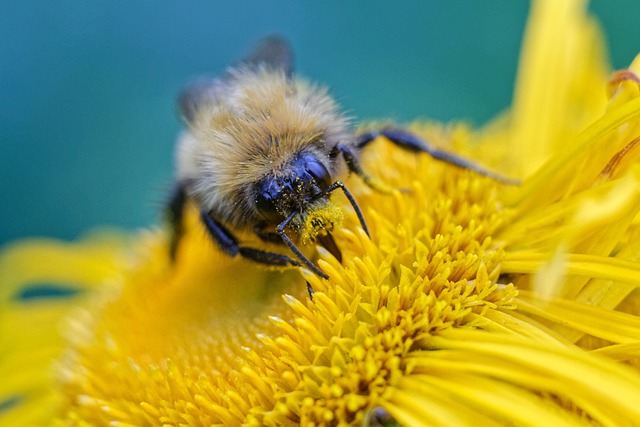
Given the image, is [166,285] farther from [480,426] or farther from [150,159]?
[150,159]

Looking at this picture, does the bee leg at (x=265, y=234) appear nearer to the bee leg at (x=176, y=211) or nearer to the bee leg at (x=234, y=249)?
the bee leg at (x=234, y=249)

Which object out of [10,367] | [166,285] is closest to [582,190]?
[166,285]

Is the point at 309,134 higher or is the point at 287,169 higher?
the point at 309,134

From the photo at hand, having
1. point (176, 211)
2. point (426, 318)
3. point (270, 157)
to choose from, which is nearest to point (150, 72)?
point (176, 211)

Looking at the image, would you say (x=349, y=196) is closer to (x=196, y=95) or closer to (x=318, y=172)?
(x=318, y=172)

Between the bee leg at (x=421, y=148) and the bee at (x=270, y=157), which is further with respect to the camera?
the bee leg at (x=421, y=148)

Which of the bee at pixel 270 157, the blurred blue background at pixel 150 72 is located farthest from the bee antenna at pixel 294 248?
the blurred blue background at pixel 150 72

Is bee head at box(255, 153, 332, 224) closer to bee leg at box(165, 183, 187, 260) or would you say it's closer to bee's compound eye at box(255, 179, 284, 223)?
bee's compound eye at box(255, 179, 284, 223)
